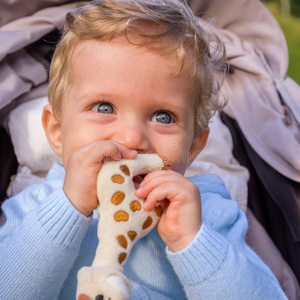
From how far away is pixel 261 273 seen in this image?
1.14m

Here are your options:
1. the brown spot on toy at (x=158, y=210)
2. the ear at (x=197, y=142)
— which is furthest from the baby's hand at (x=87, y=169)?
the ear at (x=197, y=142)

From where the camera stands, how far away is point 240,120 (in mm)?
1894

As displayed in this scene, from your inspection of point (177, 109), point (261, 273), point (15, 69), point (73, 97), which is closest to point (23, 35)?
point (15, 69)

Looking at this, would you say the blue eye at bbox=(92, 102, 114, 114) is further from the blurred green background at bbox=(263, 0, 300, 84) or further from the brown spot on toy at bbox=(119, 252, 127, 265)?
the blurred green background at bbox=(263, 0, 300, 84)

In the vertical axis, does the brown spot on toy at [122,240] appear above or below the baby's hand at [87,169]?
below

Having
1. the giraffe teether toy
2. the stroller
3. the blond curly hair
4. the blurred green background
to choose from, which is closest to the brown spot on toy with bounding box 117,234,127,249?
the giraffe teether toy

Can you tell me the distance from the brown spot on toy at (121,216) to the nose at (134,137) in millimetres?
162

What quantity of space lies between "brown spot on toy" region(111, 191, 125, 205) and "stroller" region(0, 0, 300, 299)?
28.7 inches

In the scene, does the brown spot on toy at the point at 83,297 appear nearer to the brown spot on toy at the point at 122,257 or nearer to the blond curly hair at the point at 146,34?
the brown spot on toy at the point at 122,257

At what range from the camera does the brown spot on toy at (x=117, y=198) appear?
964mm

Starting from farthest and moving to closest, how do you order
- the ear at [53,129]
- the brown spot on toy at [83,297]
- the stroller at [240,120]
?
the stroller at [240,120], the ear at [53,129], the brown spot on toy at [83,297]

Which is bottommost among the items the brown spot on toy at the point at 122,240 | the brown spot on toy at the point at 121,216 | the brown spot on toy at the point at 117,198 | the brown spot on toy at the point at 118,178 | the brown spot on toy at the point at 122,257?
the brown spot on toy at the point at 122,257

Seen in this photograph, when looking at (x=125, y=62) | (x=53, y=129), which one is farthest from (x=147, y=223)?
(x=53, y=129)

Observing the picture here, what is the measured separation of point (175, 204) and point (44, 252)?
0.30m
